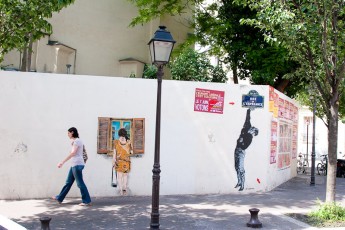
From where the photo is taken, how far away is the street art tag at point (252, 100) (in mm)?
11523

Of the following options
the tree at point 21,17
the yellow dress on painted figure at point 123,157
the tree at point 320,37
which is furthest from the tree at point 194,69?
the tree at point 21,17

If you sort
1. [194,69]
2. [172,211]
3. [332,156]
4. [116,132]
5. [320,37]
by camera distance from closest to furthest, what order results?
[332,156] → [320,37] → [172,211] → [116,132] → [194,69]

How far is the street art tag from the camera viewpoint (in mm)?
11523

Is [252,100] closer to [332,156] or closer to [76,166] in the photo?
[332,156]

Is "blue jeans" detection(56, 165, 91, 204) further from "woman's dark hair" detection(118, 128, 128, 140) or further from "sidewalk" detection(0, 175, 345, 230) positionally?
"woman's dark hair" detection(118, 128, 128, 140)

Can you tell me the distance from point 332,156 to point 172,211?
3.76 meters

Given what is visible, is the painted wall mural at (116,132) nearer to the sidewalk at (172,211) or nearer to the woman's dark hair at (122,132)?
the woman's dark hair at (122,132)

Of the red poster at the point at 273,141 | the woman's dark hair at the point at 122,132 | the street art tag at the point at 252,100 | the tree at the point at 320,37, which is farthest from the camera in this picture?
the red poster at the point at 273,141

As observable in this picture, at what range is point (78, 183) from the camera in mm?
9117

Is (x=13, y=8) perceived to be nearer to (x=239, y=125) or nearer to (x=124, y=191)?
(x=124, y=191)

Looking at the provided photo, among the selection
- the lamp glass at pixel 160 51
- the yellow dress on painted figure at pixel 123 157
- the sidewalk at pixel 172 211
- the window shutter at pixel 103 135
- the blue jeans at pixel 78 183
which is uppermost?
the lamp glass at pixel 160 51

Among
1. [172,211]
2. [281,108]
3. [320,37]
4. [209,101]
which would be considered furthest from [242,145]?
[320,37]

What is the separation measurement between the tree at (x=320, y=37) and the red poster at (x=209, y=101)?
2.65m

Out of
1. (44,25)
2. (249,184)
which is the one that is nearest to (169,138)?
(249,184)
